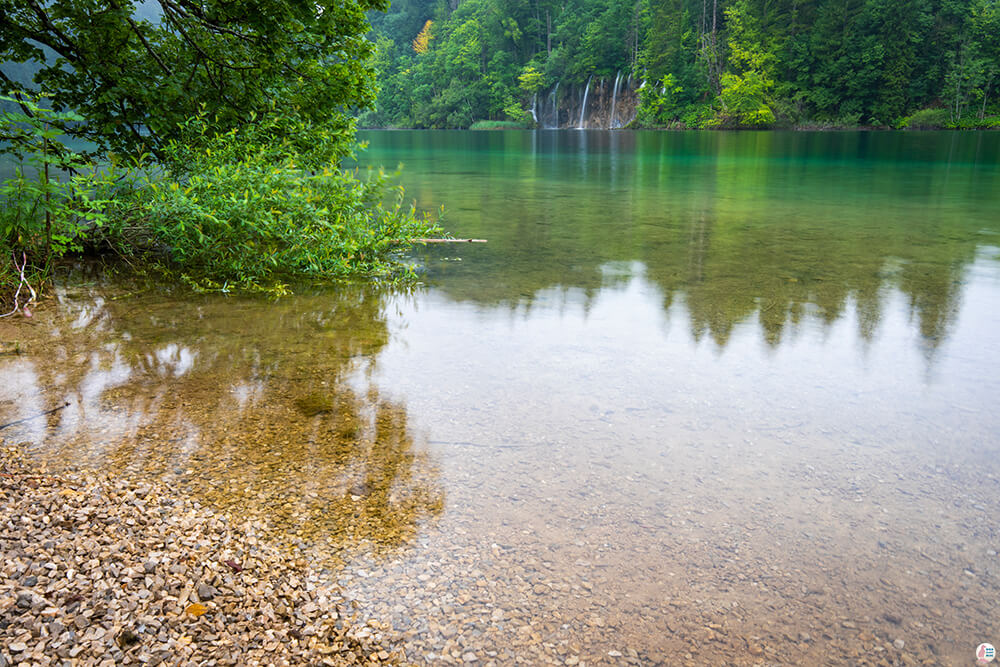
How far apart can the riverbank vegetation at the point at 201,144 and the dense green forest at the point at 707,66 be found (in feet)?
222

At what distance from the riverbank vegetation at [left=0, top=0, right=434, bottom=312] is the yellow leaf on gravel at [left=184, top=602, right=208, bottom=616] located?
17.3ft

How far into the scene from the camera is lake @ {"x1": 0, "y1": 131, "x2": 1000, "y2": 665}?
2785 millimetres

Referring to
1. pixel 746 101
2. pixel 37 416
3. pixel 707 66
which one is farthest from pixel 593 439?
pixel 707 66

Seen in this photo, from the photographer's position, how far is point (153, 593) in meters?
2.54

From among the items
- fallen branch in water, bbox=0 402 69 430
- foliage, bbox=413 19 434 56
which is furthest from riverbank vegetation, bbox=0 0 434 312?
foliage, bbox=413 19 434 56

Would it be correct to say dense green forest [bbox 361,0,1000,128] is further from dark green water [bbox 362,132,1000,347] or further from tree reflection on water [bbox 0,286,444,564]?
tree reflection on water [bbox 0,286,444,564]

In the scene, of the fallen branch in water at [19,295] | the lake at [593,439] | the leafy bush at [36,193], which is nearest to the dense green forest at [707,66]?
the lake at [593,439]

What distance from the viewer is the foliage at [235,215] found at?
753 centimetres

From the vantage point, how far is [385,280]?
834 centimetres

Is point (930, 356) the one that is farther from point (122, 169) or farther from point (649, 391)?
point (122, 169)

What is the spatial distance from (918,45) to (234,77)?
74.4m

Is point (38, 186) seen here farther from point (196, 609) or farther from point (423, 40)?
point (423, 40)

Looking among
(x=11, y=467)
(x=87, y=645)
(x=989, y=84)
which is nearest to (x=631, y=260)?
(x=11, y=467)

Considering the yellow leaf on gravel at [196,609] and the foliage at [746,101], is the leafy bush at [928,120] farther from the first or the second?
the yellow leaf on gravel at [196,609]
